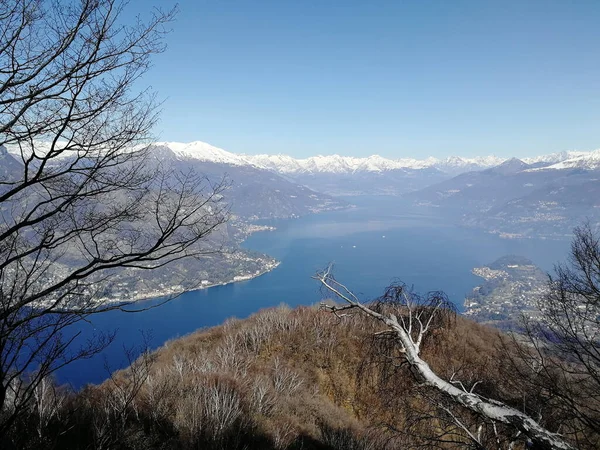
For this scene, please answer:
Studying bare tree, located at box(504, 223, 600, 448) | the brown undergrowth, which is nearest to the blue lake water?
the brown undergrowth

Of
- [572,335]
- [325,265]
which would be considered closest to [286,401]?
[572,335]

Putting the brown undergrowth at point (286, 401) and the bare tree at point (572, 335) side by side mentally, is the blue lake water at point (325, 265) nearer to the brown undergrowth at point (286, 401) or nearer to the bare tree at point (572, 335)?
the brown undergrowth at point (286, 401)

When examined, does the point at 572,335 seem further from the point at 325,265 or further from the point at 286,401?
the point at 325,265

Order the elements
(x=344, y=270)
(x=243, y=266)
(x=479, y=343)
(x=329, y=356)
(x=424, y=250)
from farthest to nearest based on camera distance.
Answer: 1. (x=424, y=250)
2. (x=243, y=266)
3. (x=344, y=270)
4. (x=479, y=343)
5. (x=329, y=356)

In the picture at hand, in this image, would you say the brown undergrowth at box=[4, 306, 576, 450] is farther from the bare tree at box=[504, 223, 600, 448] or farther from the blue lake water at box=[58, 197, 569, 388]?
the blue lake water at box=[58, 197, 569, 388]

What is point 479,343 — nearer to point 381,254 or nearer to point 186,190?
point 186,190

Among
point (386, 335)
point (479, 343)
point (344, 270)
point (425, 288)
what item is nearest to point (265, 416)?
point (386, 335)

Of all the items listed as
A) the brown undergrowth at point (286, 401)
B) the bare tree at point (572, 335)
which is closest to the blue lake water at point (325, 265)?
the brown undergrowth at point (286, 401)

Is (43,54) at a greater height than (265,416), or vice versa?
(43,54)

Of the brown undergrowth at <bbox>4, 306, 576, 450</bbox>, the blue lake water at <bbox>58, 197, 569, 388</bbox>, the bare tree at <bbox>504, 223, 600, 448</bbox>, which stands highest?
the bare tree at <bbox>504, 223, 600, 448</bbox>
